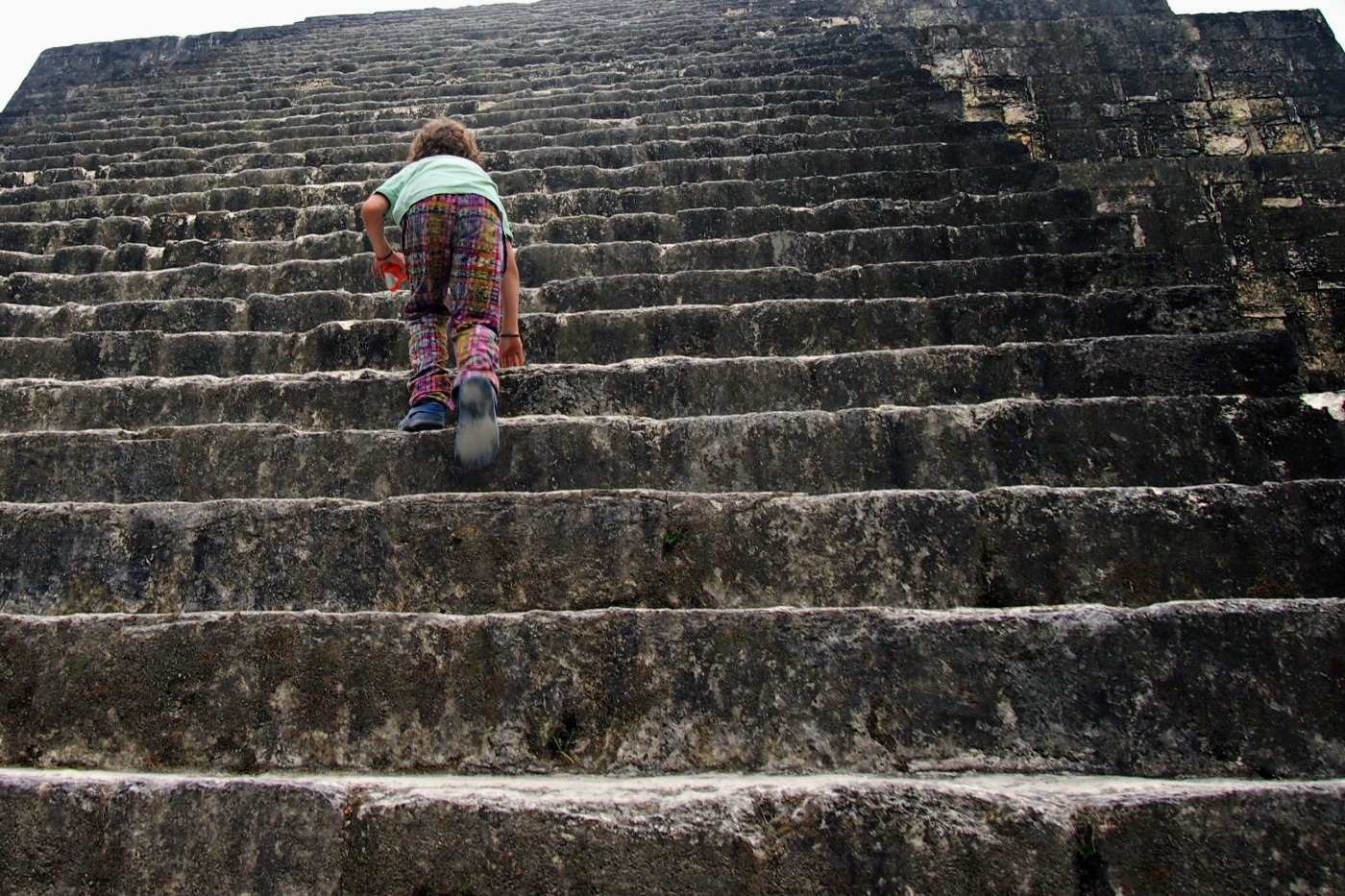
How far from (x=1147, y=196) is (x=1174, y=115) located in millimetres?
1471

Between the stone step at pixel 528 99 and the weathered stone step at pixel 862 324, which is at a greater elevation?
the stone step at pixel 528 99

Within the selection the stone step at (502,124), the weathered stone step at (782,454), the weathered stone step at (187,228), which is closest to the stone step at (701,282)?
the weathered stone step at (187,228)

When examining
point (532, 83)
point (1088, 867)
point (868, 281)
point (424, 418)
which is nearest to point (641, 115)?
point (532, 83)

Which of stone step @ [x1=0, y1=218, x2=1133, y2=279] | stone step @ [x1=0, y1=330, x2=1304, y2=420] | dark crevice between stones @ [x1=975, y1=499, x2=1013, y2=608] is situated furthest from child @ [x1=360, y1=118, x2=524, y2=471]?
dark crevice between stones @ [x1=975, y1=499, x2=1013, y2=608]

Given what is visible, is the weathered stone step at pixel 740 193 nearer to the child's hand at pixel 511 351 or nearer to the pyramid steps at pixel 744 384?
the pyramid steps at pixel 744 384

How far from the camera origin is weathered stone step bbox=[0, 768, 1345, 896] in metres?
1.43

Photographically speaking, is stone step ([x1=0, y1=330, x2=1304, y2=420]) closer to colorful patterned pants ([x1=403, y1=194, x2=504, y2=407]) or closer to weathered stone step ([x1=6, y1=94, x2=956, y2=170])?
colorful patterned pants ([x1=403, y1=194, x2=504, y2=407])

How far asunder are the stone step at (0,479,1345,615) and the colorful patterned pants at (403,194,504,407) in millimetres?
637

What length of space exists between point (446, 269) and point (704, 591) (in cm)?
142

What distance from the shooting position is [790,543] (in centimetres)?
212

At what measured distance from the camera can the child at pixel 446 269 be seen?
8.61ft

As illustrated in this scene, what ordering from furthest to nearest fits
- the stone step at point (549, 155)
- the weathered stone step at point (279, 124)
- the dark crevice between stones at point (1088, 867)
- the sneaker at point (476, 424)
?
the weathered stone step at point (279, 124)
the stone step at point (549, 155)
the sneaker at point (476, 424)
the dark crevice between stones at point (1088, 867)

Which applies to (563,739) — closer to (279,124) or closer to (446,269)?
(446,269)

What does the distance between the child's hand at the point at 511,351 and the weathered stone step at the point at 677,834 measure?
65.2 inches
